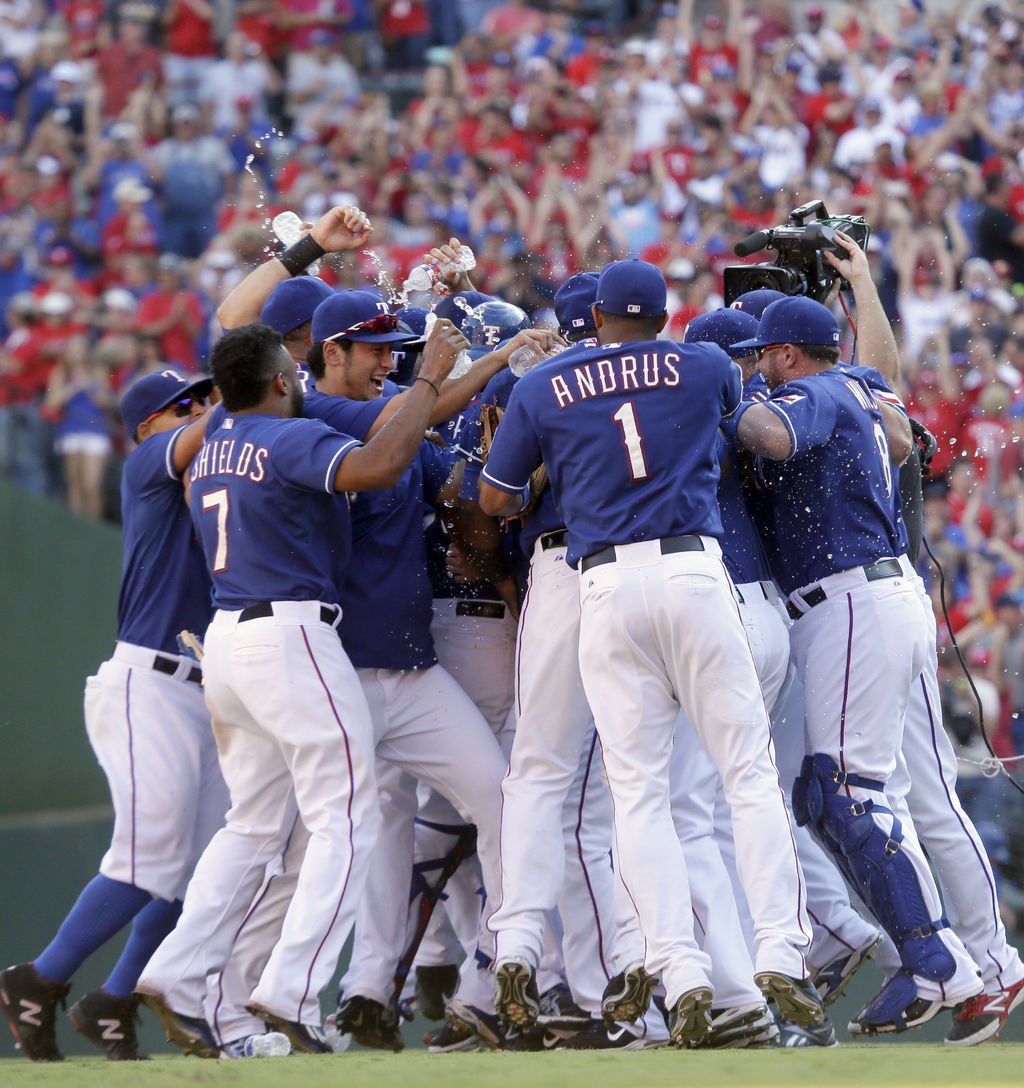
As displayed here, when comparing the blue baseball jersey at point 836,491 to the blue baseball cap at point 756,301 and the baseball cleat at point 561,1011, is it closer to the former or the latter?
the blue baseball cap at point 756,301

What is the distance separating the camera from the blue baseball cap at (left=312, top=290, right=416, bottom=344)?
5.29 m

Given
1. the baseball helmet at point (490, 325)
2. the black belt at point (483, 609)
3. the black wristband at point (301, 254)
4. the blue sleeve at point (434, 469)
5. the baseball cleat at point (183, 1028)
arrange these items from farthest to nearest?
1. the black wristband at point (301, 254)
2. the baseball helmet at point (490, 325)
3. the black belt at point (483, 609)
4. the blue sleeve at point (434, 469)
5. the baseball cleat at point (183, 1028)

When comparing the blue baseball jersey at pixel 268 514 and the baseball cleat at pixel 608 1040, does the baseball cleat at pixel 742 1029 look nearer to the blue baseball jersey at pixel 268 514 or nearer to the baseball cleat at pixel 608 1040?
the baseball cleat at pixel 608 1040

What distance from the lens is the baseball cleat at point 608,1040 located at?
4.92 metres

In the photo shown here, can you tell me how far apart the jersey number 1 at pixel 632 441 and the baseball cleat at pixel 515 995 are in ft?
4.83

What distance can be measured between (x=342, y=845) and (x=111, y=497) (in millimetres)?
4645

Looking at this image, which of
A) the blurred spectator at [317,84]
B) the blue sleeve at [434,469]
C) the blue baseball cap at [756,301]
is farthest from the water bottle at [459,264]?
the blurred spectator at [317,84]

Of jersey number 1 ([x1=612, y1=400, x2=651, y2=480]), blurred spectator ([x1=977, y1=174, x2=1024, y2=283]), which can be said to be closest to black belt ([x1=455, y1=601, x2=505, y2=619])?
jersey number 1 ([x1=612, y1=400, x2=651, y2=480])

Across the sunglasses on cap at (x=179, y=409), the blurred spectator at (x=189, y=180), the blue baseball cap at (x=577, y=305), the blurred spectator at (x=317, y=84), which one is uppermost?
the blurred spectator at (x=317, y=84)

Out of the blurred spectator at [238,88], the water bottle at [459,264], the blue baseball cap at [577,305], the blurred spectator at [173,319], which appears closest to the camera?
the blue baseball cap at [577,305]

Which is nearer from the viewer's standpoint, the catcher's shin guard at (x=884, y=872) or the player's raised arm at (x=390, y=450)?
the player's raised arm at (x=390, y=450)

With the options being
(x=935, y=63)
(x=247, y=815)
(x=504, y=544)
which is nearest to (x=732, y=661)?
(x=504, y=544)

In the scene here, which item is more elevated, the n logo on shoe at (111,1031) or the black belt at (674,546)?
the black belt at (674,546)

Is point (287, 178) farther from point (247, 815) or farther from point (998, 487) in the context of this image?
point (247, 815)
